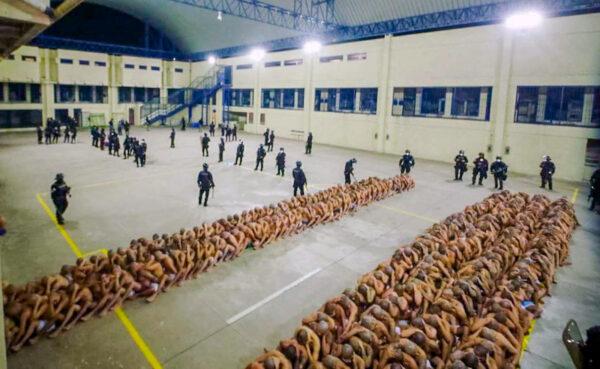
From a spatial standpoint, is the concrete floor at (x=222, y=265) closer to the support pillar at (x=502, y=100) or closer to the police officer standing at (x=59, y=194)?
the police officer standing at (x=59, y=194)

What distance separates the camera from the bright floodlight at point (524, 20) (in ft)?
64.5

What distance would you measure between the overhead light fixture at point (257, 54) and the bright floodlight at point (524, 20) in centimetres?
2318

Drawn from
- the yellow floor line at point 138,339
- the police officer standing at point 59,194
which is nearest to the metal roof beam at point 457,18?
the police officer standing at point 59,194

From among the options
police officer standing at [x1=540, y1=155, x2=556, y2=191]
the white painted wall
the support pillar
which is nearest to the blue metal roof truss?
the white painted wall

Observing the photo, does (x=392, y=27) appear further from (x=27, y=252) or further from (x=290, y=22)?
(x=27, y=252)

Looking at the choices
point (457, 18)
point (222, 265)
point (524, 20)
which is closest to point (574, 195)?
point (524, 20)

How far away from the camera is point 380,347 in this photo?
5250 millimetres

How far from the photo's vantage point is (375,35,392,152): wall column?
28953 millimetres

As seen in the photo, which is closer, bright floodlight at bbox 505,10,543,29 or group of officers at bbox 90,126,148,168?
bright floodlight at bbox 505,10,543,29

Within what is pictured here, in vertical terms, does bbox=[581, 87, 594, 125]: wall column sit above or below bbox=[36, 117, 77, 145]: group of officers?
above

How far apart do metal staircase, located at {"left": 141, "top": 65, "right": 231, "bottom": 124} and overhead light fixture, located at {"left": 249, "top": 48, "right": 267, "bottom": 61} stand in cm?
485

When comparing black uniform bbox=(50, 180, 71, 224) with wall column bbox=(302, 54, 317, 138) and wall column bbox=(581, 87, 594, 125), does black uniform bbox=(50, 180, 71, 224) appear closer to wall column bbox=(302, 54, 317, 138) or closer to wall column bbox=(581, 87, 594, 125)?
wall column bbox=(581, 87, 594, 125)

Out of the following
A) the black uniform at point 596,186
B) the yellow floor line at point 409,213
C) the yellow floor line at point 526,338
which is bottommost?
the yellow floor line at point 526,338

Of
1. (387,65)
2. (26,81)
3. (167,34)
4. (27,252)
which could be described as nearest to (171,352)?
(27,252)
